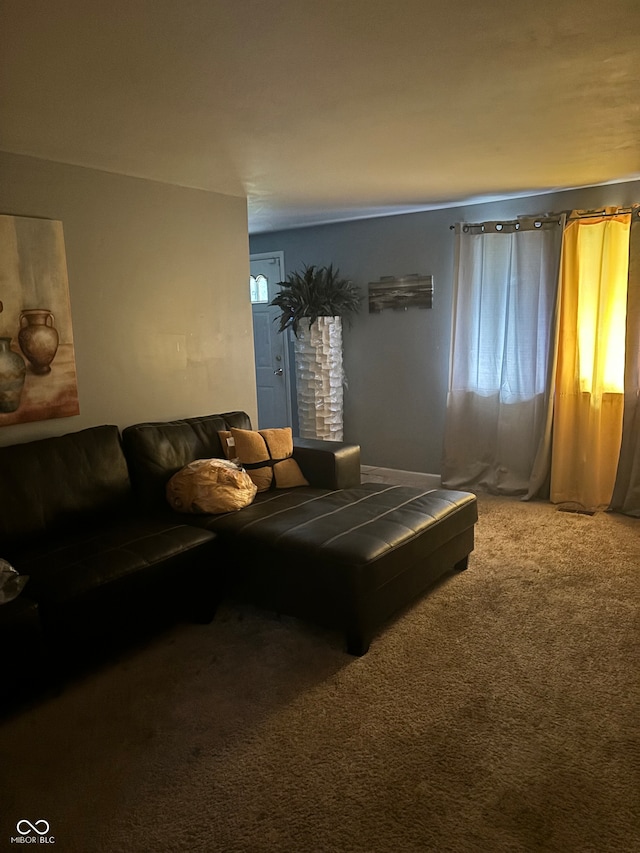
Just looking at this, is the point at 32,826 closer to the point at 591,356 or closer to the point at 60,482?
the point at 60,482

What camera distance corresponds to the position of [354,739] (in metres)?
2.10

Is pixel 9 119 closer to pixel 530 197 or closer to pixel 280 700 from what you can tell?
pixel 280 700

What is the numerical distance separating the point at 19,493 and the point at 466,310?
345 centimetres

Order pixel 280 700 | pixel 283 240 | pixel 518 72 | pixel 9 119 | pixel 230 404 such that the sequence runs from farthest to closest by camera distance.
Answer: pixel 283 240 < pixel 230 404 < pixel 9 119 < pixel 280 700 < pixel 518 72

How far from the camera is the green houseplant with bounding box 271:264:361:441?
5.19m

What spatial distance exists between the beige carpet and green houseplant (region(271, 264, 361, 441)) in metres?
2.48

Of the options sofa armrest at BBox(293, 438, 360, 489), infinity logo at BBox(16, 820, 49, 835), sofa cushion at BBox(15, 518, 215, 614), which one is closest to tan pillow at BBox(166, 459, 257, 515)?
sofa cushion at BBox(15, 518, 215, 614)

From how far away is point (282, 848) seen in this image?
167 centimetres

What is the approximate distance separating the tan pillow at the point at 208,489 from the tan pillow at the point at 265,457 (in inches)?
10.4

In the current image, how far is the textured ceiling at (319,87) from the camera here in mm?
1690

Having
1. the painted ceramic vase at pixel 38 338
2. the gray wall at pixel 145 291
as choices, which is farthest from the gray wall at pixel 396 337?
the painted ceramic vase at pixel 38 338

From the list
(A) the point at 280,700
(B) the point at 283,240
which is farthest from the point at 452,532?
(B) the point at 283,240

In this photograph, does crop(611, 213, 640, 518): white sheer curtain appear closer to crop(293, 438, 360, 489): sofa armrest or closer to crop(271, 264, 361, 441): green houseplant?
crop(293, 438, 360, 489): sofa armrest

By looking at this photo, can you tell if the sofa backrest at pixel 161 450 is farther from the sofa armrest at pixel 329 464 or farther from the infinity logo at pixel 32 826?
the infinity logo at pixel 32 826
